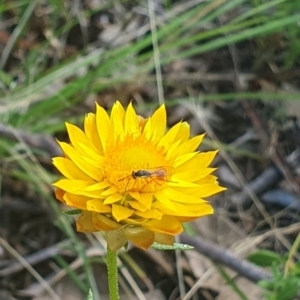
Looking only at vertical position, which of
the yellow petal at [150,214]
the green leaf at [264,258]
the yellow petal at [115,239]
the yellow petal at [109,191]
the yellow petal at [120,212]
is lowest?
the green leaf at [264,258]

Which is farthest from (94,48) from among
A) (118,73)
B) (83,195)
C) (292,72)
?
(83,195)

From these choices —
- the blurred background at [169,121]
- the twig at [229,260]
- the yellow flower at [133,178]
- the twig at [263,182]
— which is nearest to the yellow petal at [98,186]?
the yellow flower at [133,178]

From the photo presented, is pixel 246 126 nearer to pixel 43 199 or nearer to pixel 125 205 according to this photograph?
pixel 43 199

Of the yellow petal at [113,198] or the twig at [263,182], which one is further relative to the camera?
the twig at [263,182]

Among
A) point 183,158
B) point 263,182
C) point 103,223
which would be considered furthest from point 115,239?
point 263,182

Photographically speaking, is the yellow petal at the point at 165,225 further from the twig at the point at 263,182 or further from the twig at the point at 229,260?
the twig at the point at 263,182

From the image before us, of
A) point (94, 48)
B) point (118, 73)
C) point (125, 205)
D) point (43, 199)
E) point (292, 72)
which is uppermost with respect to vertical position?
point (94, 48)

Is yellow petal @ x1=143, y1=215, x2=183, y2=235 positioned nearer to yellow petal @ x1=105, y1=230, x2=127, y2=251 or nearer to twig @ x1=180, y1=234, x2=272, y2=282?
yellow petal @ x1=105, y1=230, x2=127, y2=251
